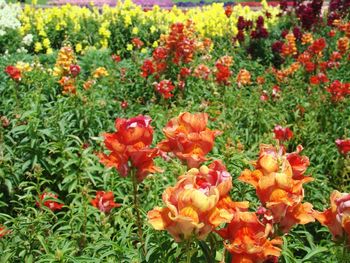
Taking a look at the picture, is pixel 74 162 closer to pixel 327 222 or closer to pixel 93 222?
pixel 93 222

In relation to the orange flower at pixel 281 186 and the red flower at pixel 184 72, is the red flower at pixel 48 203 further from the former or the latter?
the red flower at pixel 184 72

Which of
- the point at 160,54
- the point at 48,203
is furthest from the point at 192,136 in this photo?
the point at 160,54

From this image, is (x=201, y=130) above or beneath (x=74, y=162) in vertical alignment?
above

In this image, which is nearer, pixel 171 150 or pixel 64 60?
pixel 171 150

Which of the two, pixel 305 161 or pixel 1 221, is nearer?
pixel 305 161

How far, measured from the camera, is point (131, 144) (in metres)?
1.86

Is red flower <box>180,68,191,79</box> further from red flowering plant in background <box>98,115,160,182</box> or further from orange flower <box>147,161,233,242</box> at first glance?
orange flower <box>147,161,233,242</box>

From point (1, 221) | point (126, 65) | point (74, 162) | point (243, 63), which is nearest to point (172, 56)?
point (126, 65)

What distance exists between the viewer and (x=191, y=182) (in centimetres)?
137

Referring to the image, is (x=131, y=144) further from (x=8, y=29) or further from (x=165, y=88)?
(x=8, y=29)

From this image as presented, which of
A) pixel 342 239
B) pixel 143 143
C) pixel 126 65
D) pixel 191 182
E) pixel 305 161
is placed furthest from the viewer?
pixel 126 65

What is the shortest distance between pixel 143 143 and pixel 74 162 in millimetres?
1867

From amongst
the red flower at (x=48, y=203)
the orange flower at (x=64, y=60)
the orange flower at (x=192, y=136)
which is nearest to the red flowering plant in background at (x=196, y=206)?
the orange flower at (x=192, y=136)

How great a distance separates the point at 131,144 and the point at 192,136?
262mm
